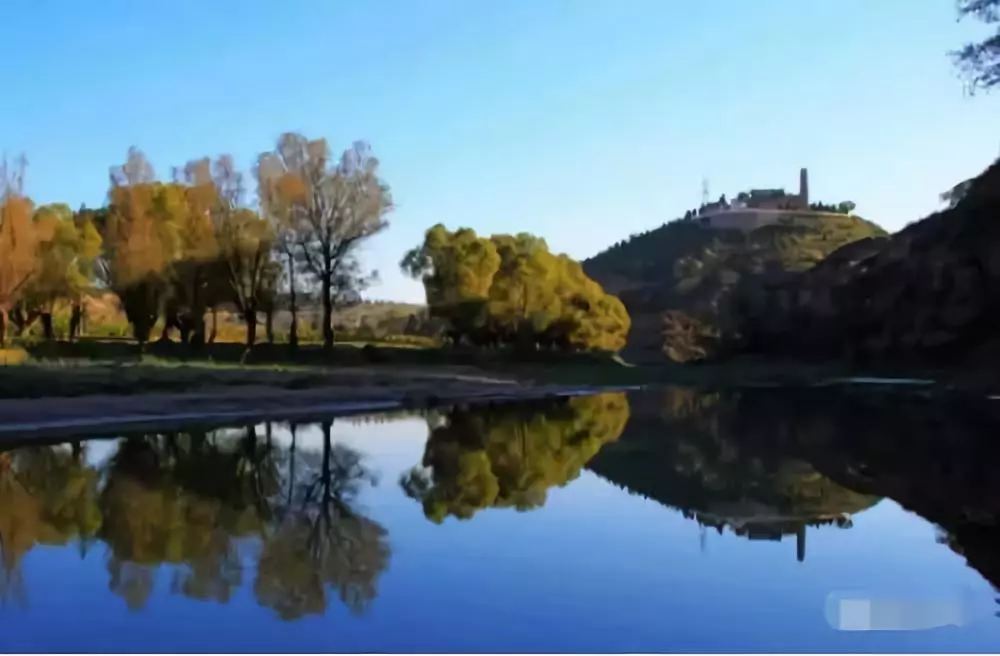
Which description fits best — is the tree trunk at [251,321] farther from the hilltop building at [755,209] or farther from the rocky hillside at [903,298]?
the hilltop building at [755,209]

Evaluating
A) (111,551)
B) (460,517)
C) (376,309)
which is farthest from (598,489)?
(376,309)

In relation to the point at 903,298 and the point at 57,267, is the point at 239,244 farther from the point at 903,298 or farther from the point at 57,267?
the point at 903,298

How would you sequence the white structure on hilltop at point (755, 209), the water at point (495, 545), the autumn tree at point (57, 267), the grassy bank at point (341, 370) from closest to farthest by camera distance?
the water at point (495, 545) < the grassy bank at point (341, 370) < the autumn tree at point (57, 267) < the white structure on hilltop at point (755, 209)

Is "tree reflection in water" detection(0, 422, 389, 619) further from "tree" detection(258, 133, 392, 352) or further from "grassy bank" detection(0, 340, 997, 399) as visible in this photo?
"tree" detection(258, 133, 392, 352)

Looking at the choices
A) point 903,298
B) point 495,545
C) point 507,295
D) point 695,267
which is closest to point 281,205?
point 507,295

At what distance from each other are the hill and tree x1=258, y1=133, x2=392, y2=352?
29.0 m

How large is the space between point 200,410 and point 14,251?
28051 mm

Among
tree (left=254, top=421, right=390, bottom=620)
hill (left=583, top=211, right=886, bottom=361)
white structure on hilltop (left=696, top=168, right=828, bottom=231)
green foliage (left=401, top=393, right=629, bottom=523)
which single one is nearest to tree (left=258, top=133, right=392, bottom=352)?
green foliage (left=401, top=393, right=629, bottom=523)

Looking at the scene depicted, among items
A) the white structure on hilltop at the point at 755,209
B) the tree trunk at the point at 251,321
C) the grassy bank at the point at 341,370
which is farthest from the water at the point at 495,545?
the white structure on hilltop at the point at 755,209

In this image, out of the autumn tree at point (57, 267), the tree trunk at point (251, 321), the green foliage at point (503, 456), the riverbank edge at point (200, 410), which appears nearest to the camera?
the green foliage at point (503, 456)

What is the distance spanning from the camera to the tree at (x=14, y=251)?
50.3m

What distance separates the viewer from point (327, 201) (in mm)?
54344

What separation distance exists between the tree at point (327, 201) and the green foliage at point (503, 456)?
74.5 feet

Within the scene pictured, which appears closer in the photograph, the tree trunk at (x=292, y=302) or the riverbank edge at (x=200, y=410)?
the riverbank edge at (x=200, y=410)
